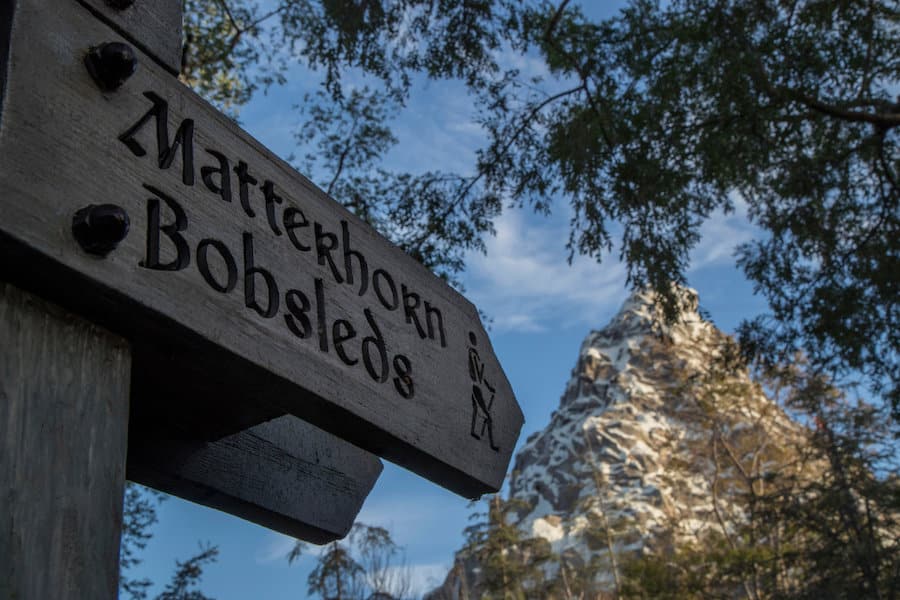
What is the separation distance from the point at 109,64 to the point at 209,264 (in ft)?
0.66

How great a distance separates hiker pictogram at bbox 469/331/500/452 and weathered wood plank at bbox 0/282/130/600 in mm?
526

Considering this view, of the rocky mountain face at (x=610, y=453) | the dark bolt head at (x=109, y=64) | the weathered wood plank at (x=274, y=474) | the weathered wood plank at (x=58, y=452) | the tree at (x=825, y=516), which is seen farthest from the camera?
the rocky mountain face at (x=610, y=453)

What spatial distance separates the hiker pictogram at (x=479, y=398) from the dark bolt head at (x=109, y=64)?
0.61 meters

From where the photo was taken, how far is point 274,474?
1.24 meters

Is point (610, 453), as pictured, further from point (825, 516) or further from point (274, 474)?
point (274, 474)

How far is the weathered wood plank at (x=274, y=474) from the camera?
43.5 inches

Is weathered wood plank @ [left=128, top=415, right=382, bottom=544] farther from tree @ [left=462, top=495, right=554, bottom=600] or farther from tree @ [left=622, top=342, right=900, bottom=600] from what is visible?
tree @ [left=462, top=495, right=554, bottom=600]

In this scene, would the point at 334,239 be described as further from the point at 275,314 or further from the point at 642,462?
the point at 642,462

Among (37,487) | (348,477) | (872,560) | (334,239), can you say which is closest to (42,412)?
(37,487)

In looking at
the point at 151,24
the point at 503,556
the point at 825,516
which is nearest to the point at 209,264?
the point at 151,24

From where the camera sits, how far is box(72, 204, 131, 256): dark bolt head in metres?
0.72

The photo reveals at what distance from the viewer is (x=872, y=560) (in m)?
9.69

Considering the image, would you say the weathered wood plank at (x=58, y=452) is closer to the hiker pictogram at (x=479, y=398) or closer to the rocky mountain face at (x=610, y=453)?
the hiker pictogram at (x=479, y=398)

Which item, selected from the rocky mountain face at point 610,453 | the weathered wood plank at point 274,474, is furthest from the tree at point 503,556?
the weathered wood plank at point 274,474
